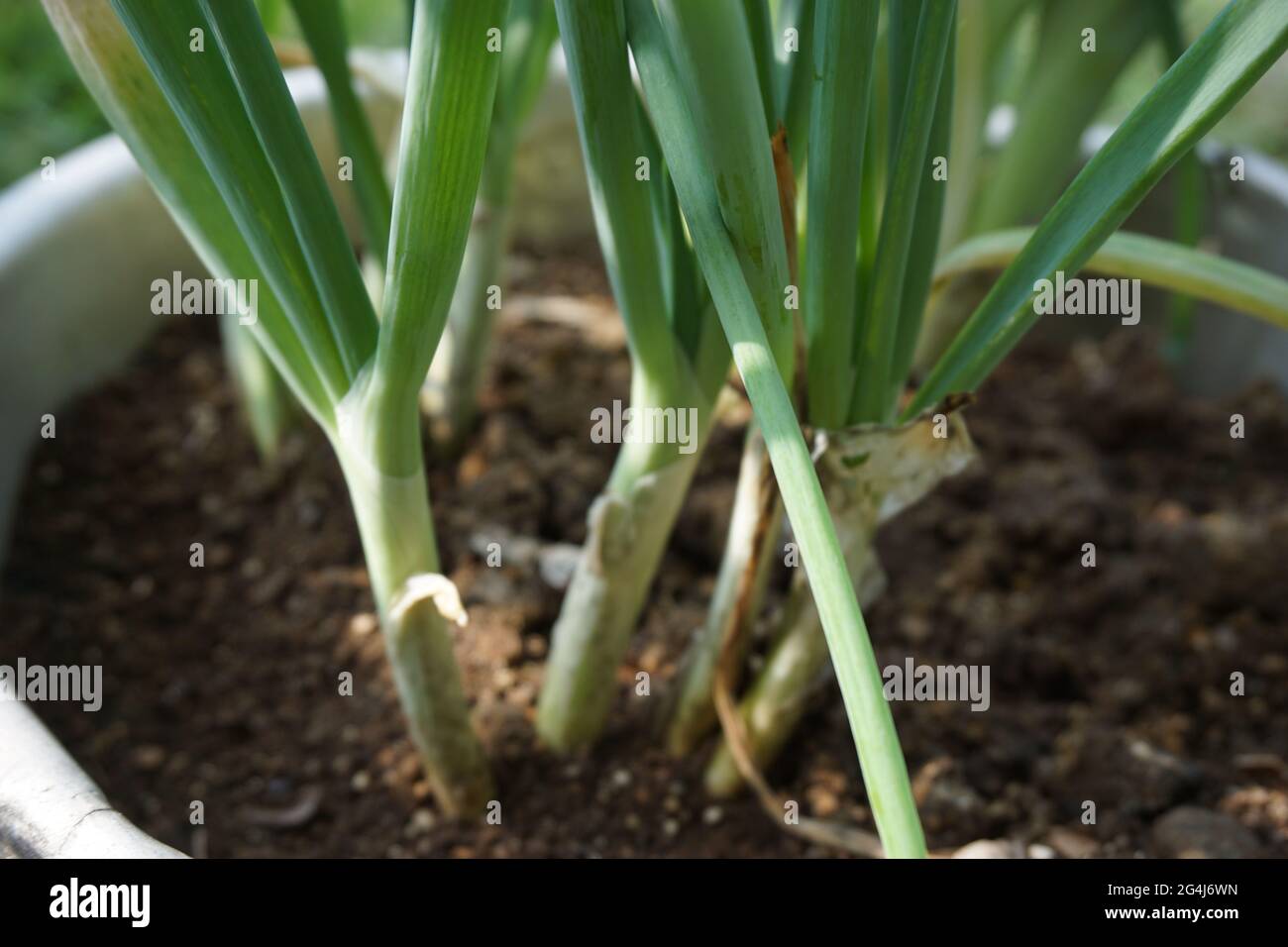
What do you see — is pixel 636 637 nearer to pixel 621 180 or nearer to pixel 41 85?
pixel 621 180

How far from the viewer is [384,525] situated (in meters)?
0.61

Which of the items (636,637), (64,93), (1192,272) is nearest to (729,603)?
(636,637)

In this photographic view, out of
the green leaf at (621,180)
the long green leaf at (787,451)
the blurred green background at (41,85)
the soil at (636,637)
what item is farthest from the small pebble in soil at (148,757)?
the blurred green background at (41,85)

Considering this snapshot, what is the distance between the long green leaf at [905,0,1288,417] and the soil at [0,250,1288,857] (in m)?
0.30

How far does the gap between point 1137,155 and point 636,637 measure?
506mm

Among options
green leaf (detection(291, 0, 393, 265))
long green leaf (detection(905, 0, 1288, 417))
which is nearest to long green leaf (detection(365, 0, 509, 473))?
green leaf (detection(291, 0, 393, 265))

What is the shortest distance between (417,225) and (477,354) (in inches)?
20.3

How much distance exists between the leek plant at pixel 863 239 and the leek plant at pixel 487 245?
0.99 feet

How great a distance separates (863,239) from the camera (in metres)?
0.60

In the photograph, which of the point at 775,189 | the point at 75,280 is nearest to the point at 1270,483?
the point at 775,189

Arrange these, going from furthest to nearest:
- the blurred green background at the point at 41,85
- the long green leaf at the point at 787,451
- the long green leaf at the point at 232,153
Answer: the blurred green background at the point at 41,85 < the long green leaf at the point at 232,153 < the long green leaf at the point at 787,451

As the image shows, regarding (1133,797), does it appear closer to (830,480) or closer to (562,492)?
(830,480)

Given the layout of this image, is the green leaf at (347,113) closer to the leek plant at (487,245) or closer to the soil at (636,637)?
the leek plant at (487,245)

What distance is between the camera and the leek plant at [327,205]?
1.51ft
